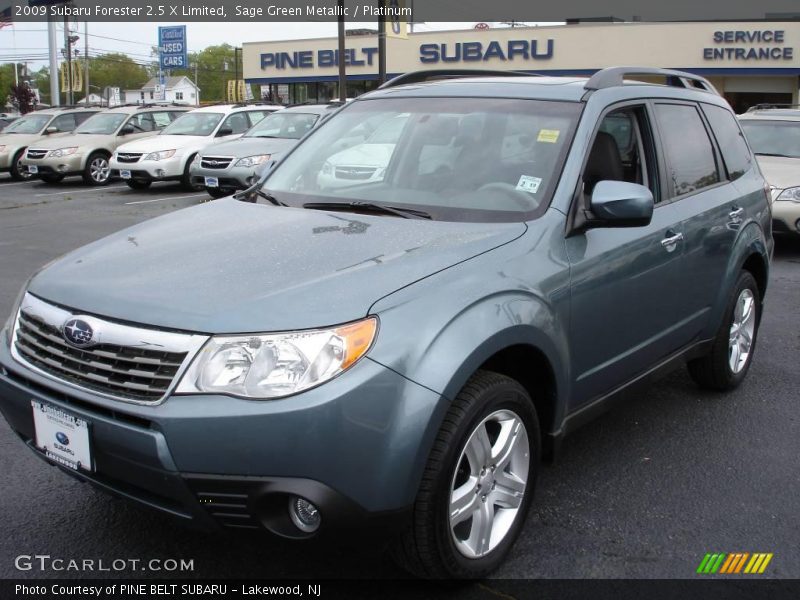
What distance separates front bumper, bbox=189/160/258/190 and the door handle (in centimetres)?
1030

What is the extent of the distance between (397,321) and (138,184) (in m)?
15.4

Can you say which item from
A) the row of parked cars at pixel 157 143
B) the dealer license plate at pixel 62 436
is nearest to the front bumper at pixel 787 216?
the row of parked cars at pixel 157 143

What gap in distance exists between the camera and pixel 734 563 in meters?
3.16

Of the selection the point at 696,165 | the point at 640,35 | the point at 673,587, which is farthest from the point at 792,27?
the point at 673,587

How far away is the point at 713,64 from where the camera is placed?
3359 centimetres

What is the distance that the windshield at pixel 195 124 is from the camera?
17344 millimetres

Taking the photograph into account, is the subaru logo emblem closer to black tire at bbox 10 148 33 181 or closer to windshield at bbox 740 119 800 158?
windshield at bbox 740 119 800 158

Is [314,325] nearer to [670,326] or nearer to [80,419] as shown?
[80,419]

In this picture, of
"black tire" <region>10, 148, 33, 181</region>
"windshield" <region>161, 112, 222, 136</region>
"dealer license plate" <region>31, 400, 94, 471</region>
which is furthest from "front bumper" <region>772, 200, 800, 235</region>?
"black tire" <region>10, 148, 33, 181</region>

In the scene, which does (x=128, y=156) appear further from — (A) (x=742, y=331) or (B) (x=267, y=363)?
(B) (x=267, y=363)

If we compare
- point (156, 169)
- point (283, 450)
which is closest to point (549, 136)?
point (283, 450)

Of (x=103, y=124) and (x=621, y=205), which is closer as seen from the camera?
(x=621, y=205)

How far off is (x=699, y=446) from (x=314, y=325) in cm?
260

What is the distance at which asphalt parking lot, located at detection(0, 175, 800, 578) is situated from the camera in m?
3.11
